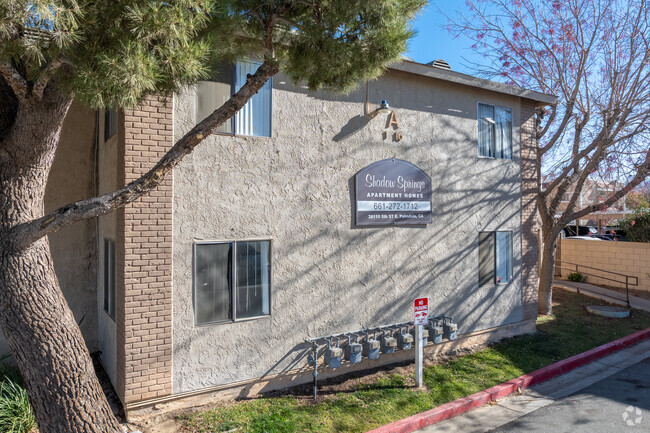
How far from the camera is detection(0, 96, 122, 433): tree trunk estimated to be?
4.38 metres

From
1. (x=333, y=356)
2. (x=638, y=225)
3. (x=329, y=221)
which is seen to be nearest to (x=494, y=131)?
(x=329, y=221)

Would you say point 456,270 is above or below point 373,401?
above

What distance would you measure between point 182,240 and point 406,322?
4.71 meters

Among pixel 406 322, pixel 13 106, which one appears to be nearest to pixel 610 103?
pixel 406 322

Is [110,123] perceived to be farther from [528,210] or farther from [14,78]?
[528,210]

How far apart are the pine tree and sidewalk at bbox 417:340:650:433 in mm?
5013

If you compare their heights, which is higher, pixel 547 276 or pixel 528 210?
pixel 528 210

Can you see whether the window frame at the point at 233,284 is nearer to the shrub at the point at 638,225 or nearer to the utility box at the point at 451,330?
the utility box at the point at 451,330

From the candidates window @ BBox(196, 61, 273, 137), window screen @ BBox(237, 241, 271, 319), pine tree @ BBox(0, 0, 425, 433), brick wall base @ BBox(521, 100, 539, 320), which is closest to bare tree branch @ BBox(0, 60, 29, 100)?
pine tree @ BBox(0, 0, 425, 433)

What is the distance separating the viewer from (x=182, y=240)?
20.9 feet

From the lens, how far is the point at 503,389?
7770 millimetres

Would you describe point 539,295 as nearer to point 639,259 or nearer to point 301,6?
point 639,259

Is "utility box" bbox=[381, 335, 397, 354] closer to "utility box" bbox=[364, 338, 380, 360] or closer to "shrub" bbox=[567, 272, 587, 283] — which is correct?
"utility box" bbox=[364, 338, 380, 360]

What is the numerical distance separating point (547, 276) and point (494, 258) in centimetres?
334
